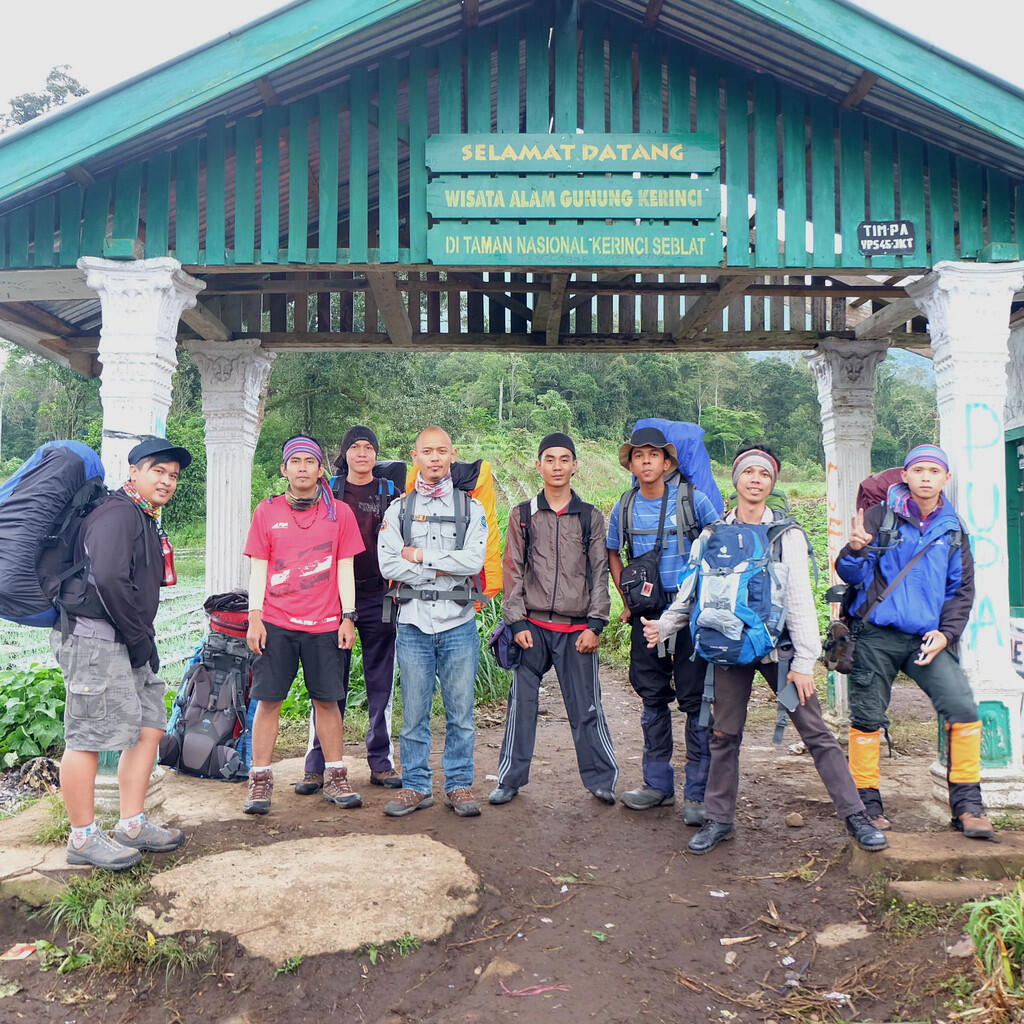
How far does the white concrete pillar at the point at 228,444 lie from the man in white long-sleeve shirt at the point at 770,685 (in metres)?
3.52

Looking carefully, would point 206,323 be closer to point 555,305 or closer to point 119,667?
point 555,305

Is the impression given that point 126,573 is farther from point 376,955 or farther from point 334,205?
point 334,205

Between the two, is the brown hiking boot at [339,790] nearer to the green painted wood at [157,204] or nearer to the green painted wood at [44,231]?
the green painted wood at [157,204]

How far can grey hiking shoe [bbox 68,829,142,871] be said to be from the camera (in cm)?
366

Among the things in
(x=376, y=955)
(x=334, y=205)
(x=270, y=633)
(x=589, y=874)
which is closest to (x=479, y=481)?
(x=270, y=633)

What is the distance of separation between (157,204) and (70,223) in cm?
51

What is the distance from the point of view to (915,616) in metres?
4.11

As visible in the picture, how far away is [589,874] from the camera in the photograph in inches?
156

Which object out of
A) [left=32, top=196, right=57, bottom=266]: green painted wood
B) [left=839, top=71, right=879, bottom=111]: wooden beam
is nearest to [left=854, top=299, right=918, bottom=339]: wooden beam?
[left=839, top=71, right=879, bottom=111]: wooden beam

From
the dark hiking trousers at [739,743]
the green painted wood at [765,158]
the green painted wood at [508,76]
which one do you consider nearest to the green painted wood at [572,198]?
the green painted wood at [765,158]

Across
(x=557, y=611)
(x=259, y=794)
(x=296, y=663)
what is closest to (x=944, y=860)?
(x=557, y=611)

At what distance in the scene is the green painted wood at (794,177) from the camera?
4.81 metres

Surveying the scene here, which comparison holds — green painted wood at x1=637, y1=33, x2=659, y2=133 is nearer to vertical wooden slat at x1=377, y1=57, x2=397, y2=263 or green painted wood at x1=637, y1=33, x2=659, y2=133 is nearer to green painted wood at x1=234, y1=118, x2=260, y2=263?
vertical wooden slat at x1=377, y1=57, x2=397, y2=263

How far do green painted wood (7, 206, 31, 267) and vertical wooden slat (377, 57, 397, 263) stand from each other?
6.65 ft
